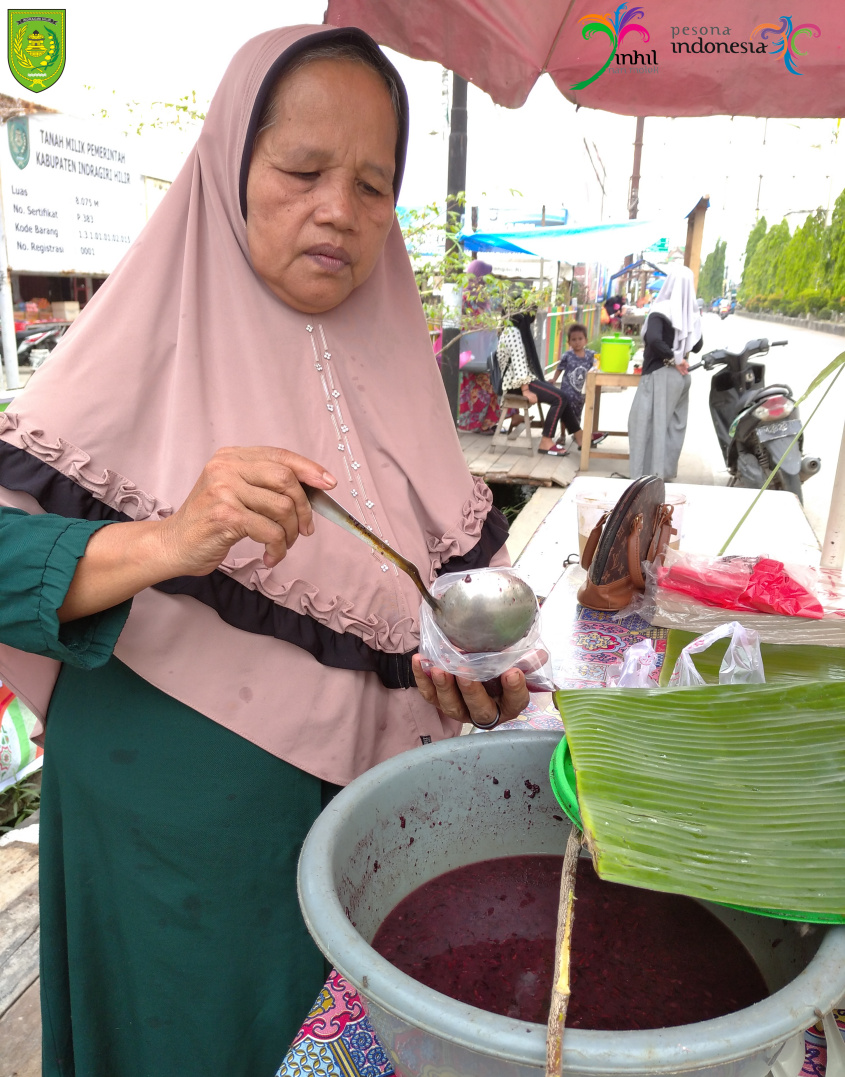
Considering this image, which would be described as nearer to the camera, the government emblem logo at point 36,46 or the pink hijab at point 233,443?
the pink hijab at point 233,443

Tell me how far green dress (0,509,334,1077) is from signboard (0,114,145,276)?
2573 millimetres

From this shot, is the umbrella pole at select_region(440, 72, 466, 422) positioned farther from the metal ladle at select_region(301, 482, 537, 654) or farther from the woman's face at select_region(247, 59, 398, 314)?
the metal ladle at select_region(301, 482, 537, 654)

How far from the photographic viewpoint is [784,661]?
57.3 inches

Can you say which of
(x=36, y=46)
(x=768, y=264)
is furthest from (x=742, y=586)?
(x=768, y=264)

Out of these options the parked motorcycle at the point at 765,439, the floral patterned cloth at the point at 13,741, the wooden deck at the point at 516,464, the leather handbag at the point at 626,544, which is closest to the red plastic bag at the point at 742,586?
the leather handbag at the point at 626,544

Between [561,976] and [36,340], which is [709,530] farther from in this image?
[36,340]

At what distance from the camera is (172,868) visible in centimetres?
125

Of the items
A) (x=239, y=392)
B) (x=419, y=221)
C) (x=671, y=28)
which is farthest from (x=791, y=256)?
(x=239, y=392)

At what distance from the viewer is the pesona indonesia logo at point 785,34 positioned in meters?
1.95

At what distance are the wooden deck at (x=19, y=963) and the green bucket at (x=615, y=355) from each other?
719cm

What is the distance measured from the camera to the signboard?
9.87 feet

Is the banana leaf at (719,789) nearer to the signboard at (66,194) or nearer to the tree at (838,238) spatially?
the signboard at (66,194)

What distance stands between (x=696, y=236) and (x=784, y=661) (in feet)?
45.0

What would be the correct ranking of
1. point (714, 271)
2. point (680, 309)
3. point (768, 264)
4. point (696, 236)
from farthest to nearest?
point (714, 271) → point (768, 264) → point (696, 236) → point (680, 309)
